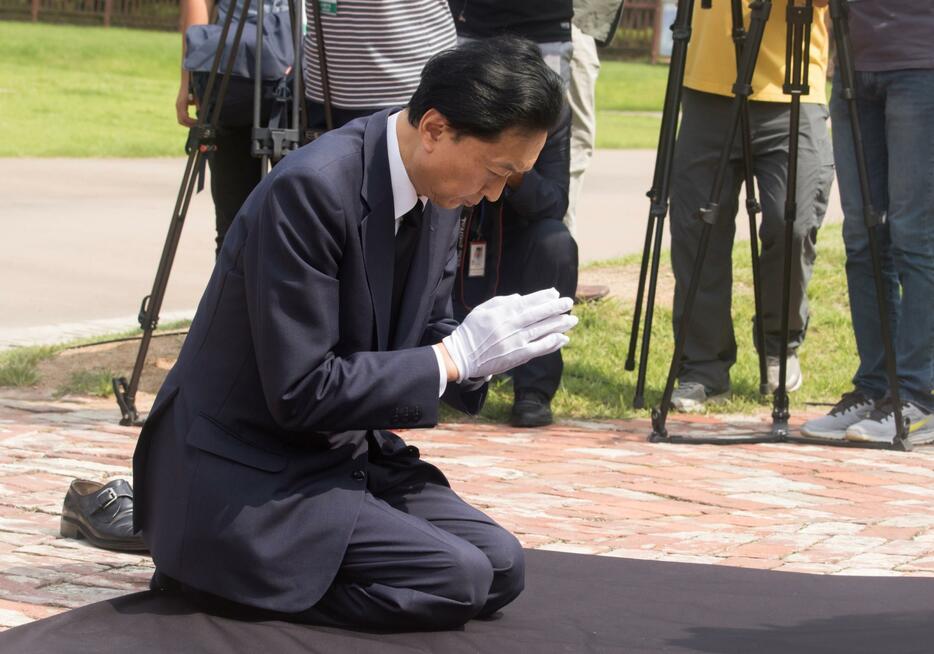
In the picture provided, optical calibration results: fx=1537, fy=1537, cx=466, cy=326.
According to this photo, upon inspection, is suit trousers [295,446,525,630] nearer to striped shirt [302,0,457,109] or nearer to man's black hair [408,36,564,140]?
man's black hair [408,36,564,140]

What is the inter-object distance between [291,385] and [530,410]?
302cm

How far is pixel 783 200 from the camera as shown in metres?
6.30

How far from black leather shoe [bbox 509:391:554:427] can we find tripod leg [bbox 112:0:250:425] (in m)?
1.47

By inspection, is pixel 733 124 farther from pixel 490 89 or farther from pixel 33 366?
pixel 33 366

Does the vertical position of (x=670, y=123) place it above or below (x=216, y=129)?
above

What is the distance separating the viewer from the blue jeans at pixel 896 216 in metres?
5.60

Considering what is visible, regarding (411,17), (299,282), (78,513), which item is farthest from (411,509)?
(411,17)

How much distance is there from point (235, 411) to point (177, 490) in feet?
0.72

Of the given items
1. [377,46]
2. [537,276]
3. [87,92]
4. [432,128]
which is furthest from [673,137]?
[87,92]

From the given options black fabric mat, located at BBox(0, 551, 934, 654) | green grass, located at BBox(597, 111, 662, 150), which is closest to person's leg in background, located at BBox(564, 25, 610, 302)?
black fabric mat, located at BBox(0, 551, 934, 654)

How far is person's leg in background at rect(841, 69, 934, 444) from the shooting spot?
559 cm

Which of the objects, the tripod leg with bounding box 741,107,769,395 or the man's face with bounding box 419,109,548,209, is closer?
the man's face with bounding box 419,109,548,209

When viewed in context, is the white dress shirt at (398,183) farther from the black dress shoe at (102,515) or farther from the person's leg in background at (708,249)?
the person's leg in background at (708,249)

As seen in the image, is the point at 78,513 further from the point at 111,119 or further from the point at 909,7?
the point at 111,119
